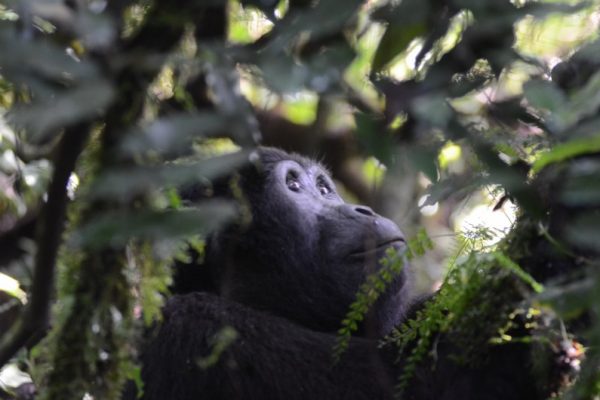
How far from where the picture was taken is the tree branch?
5.53ft

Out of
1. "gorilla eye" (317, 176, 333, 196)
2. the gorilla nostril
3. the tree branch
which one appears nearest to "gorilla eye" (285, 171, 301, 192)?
"gorilla eye" (317, 176, 333, 196)

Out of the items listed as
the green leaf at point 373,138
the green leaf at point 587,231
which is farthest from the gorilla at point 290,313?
the green leaf at point 587,231

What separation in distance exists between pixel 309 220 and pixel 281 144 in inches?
174

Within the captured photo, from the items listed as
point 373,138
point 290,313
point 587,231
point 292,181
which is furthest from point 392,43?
point 292,181

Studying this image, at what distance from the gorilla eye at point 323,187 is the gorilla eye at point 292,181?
0.20 meters

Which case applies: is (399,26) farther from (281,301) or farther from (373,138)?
(281,301)

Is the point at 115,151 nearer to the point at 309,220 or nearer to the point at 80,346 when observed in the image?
the point at 80,346

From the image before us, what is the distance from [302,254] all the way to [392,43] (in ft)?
7.09

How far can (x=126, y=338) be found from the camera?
2176 mm

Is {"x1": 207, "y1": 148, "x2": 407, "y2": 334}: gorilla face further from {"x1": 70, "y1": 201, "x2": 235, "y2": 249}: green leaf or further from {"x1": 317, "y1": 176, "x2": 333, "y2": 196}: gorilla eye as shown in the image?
{"x1": 70, "y1": 201, "x2": 235, "y2": 249}: green leaf

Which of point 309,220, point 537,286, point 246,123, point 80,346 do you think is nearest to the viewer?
point 246,123

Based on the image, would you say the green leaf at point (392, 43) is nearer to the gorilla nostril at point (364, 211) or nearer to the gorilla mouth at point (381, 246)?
the gorilla mouth at point (381, 246)

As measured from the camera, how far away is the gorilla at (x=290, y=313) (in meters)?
3.20

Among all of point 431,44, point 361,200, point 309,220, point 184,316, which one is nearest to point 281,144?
point 361,200
